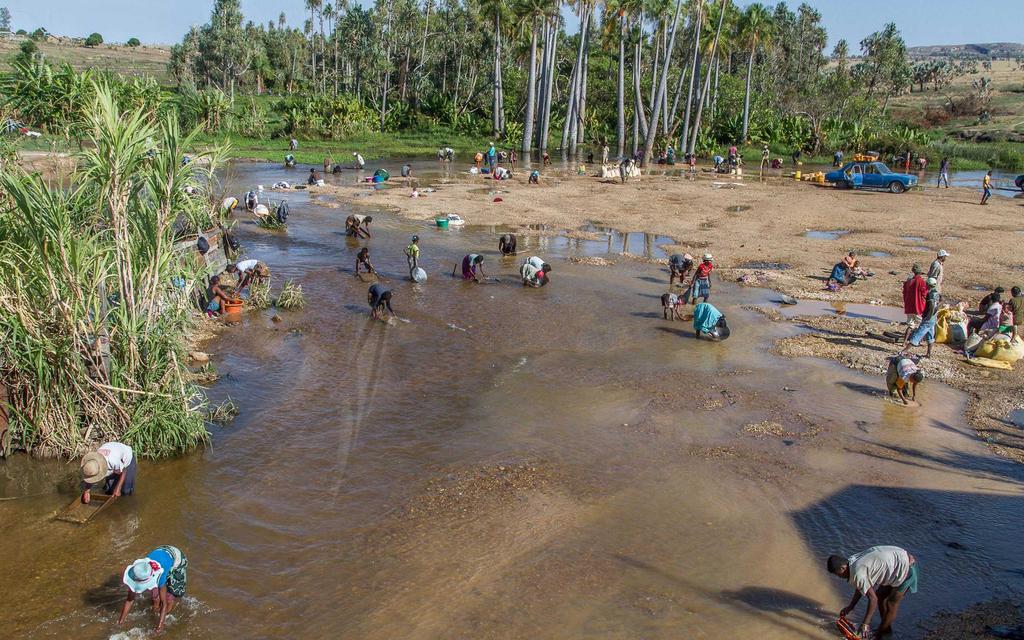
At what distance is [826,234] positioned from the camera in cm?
2934

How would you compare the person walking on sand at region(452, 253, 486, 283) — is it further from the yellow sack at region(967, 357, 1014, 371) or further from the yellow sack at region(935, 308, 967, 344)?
the yellow sack at region(967, 357, 1014, 371)

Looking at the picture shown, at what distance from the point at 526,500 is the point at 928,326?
10.0 m

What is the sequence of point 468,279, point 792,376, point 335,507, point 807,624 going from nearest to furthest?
point 807,624, point 335,507, point 792,376, point 468,279

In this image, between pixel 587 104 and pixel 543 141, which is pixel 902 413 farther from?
pixel 587 104

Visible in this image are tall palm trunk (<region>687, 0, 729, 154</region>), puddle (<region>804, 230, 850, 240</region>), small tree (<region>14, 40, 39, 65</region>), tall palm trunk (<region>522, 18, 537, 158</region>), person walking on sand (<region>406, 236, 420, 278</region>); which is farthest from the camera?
tall palm trunk (<region>687, 0, 729, 154</region>)

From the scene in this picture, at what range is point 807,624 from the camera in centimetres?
804

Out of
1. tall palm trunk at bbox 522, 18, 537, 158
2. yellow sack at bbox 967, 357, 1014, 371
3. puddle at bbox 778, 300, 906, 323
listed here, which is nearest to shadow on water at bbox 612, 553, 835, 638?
yellow sack at bbox 967, 357, 1014, 371

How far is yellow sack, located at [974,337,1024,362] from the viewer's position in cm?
1571

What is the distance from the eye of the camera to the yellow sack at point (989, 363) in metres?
15.5

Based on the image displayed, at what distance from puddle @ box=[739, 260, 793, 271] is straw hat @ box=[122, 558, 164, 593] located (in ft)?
65.2

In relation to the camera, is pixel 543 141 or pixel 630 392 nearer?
pixel 630 392

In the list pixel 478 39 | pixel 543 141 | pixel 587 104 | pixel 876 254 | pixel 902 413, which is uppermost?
pixel 478 39

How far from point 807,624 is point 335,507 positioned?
5793 millimetres

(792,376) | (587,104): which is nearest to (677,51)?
(587,104)
